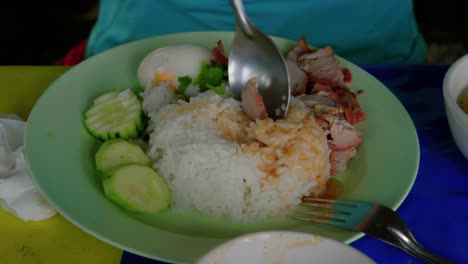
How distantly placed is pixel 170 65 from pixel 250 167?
1.20ft

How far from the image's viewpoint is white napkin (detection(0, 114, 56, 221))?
107 centimetres

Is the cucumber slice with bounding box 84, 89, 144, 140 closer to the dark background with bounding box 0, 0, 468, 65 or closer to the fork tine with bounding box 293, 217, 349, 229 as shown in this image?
the fork tine with bounding box 293, 217, 349, 229

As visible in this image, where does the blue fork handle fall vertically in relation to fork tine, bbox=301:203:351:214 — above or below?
above

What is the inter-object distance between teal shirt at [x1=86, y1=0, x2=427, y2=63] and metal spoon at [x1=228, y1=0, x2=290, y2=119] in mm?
593

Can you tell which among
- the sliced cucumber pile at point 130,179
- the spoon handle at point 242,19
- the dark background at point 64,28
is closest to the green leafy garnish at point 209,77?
the spoon handle at point 242,19

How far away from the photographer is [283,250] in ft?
2.27

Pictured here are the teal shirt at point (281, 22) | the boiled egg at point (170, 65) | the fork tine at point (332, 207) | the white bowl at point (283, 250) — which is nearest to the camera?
the white bowl at point (283, 250)

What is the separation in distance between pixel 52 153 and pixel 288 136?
1.53 feet

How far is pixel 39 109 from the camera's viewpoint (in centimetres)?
120

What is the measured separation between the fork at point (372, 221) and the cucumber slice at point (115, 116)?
43 cm

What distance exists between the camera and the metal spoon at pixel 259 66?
1237 millimetres

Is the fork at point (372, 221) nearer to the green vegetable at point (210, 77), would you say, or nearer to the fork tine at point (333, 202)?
the fork tine at point (333, 202)

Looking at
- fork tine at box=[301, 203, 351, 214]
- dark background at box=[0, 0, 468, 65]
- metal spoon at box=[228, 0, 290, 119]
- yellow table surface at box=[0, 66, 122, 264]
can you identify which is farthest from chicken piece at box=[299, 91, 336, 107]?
dark background at box=[0, 0, 468, 65]

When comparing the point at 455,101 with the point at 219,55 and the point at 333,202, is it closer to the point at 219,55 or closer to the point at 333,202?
the point at 333,202
